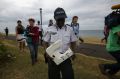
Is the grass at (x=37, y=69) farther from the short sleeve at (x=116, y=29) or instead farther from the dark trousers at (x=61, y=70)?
the dark trousers at (x=61, y=70)

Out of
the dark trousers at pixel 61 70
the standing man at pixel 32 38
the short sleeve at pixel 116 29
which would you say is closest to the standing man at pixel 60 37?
the dark trousers at pixel 61 70

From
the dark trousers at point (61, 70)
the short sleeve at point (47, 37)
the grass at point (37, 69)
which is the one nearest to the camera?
the dark trousers at point (61, 70)

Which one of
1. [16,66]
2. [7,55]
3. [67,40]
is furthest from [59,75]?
[7,55]

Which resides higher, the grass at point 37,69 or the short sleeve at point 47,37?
the short sleeve at point 47,37

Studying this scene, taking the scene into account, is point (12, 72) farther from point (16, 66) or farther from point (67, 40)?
point (67, 40)

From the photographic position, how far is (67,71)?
21.7 feet

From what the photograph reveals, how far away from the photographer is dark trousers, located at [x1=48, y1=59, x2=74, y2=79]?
21.7ft

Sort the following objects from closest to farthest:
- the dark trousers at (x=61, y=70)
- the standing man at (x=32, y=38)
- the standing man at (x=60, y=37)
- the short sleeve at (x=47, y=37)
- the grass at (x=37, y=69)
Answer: the dark trousers at (x=61, y=70), the standing man at (x=60, y=37), the short sleeve at (x=47, y=37), the grass at (x=37, y=69), the standing man at (x=32, y=38)

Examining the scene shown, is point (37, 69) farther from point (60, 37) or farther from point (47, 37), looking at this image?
point (60, 37)

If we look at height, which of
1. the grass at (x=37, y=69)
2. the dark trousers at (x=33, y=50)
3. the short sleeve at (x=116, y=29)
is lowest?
the grass at (x=37, y=69)

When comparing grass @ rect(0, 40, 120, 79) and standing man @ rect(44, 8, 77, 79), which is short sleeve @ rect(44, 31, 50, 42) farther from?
grass @ rect(0, 40, 120, 79)

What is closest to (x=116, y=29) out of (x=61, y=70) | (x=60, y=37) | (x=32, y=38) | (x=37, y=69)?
(x=60, y=37)

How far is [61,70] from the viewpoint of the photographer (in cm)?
673

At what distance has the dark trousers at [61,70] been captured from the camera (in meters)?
6.61
